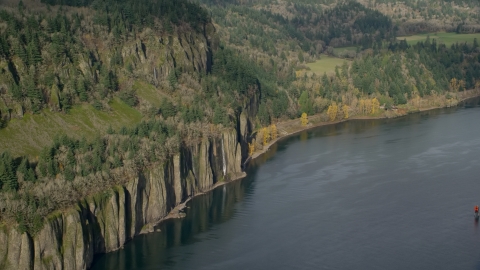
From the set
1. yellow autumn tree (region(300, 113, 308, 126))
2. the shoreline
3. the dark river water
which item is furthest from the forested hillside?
the dark river water

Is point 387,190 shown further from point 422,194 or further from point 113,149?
point 113,149

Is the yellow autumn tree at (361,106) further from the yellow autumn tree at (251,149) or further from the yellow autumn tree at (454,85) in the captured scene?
the yellow autumn tree at (251,149)

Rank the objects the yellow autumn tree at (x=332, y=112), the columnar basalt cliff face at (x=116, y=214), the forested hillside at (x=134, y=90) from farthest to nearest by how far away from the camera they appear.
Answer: the yellow autumn tree at (x=332, y=112), the forested hillside at (x=134, y=90), the columnar basalt cliff face at (x=116, y=214)

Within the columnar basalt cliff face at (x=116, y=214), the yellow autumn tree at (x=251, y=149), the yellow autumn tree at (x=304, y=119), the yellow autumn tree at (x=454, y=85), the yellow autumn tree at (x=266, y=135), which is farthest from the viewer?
the yellow autumn tree at (x=454, y=85)

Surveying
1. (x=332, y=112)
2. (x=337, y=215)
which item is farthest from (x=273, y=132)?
(x=337, y=215)

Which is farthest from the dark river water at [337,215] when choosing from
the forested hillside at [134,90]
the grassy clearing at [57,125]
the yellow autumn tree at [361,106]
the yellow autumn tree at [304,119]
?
the yellow autumn tree at [361,106]

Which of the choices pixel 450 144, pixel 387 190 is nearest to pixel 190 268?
pixel 387 190

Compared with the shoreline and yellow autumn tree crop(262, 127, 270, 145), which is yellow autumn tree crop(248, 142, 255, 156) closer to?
the shoreline
